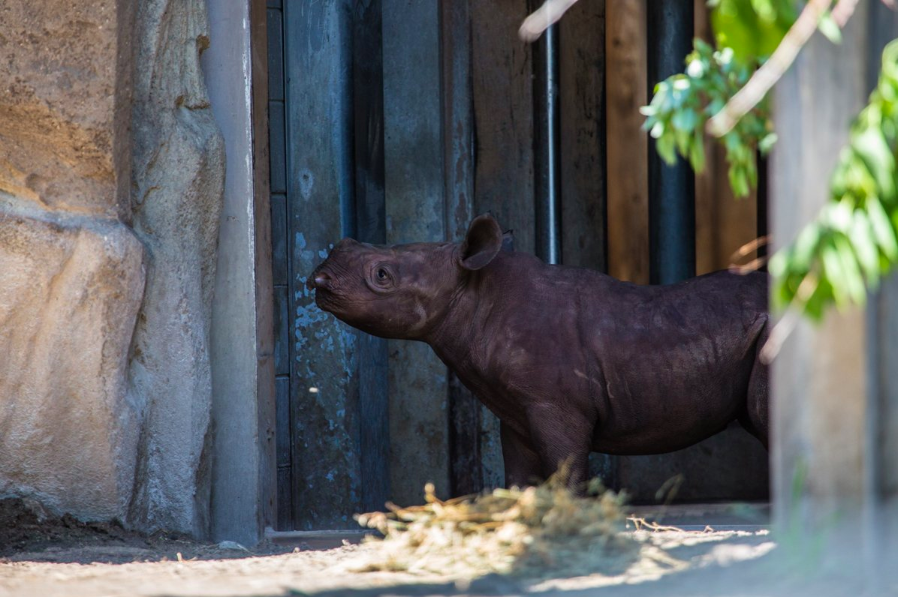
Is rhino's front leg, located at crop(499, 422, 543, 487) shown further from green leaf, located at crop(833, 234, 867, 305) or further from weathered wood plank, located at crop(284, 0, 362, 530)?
green leaf, located at crop(833, 234, 867, 305)

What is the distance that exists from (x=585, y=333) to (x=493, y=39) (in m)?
3.28

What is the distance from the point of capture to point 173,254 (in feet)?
19.7

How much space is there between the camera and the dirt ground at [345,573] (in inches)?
136

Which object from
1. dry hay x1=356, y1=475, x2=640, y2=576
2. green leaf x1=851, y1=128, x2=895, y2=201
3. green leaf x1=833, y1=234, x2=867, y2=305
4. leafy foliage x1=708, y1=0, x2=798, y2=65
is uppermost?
leafy foliage x1=708, y1=0, x2=798, y2=65

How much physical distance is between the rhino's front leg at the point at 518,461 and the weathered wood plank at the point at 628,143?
2411 mm

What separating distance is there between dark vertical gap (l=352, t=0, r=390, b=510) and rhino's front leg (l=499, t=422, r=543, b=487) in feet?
7.25

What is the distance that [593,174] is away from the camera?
8.84 meters

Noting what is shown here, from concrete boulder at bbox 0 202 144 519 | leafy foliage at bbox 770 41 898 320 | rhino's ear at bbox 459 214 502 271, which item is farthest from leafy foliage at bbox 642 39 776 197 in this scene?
concrete boulder at bbox 0 202 144 519

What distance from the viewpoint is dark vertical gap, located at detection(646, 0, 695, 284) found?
335 inches

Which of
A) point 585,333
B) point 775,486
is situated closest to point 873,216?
point 775,486

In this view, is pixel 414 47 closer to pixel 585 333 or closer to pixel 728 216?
pixel 728 216

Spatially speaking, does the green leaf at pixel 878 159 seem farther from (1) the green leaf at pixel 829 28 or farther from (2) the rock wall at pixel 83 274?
(2) the rock wall at pixel 83 274

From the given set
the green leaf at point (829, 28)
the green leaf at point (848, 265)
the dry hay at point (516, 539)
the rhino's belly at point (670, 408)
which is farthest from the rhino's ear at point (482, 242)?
the green leaf at point (848, 265)

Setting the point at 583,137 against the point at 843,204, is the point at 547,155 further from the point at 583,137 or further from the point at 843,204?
the point at 843,204
